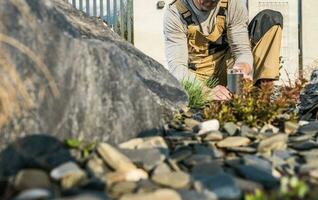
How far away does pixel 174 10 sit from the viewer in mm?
5051

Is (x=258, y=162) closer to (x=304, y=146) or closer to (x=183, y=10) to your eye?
(x=304, y=146)

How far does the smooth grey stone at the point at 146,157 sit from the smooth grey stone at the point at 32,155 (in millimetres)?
258

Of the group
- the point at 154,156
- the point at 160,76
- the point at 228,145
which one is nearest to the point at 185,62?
the point at 160,76

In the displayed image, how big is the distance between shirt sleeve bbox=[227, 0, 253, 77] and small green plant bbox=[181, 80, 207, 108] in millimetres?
756

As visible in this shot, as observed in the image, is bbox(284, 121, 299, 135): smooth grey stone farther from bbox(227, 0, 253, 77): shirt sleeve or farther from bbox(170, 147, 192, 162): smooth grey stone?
bbox(227, 0, 253, 77): shirt sleeve

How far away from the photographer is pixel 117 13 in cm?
1039

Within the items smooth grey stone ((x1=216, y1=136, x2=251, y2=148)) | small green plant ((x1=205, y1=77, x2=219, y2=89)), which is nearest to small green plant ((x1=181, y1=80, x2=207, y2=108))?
small green plant ((x1=205, y1=77, x2=219, y2=89))

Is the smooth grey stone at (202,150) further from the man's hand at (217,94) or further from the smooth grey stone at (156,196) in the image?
the man's hand at (217,94)

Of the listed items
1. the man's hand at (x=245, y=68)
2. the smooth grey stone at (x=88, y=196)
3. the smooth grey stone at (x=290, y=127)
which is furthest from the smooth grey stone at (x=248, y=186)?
the man's hand at (x=245, y=68)

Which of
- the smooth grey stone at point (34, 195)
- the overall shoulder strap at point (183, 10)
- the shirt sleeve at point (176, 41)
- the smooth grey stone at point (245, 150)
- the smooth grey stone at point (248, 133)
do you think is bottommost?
the smooth grey stone at point (34, 195)

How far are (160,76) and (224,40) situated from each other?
1.79 meters

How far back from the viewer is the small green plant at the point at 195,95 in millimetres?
4238

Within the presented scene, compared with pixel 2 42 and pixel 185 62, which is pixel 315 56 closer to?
pixel 185 62

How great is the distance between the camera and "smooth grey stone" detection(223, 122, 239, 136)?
301 cm
